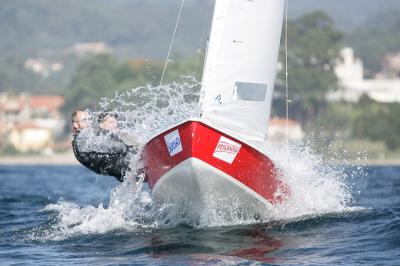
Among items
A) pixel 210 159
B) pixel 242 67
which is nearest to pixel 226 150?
pixel 210 159

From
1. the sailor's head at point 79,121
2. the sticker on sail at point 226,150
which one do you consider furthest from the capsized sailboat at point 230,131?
the sailor's head at point 79,121

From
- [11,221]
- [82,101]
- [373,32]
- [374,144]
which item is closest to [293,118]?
[374,144]

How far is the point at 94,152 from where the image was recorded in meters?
14.5

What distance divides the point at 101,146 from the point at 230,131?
2.24 metres

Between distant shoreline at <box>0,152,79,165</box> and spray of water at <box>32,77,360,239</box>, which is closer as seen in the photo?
spray of water at <box>32,77,360,239</box>

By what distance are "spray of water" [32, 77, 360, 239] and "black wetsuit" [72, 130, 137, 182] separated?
0.57 feet

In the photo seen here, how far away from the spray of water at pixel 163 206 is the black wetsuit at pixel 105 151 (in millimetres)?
173

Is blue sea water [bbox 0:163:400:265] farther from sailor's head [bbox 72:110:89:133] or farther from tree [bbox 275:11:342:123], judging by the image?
tree [bbox 275:11:342:123]

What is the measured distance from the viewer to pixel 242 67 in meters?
13.6

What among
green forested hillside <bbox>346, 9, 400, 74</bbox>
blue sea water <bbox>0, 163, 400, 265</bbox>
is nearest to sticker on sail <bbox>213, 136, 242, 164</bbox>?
blue sea water <bbox>0, 163, 400, 265</bbox>

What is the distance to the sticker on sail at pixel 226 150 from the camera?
42.3ft

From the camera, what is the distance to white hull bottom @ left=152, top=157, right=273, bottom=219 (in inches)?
510

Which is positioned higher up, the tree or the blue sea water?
the tree

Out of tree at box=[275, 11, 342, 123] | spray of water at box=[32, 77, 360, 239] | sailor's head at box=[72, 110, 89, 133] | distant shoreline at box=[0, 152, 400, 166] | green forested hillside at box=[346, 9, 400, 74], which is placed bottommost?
spray of water at box=[32, 77, 360, 239]
